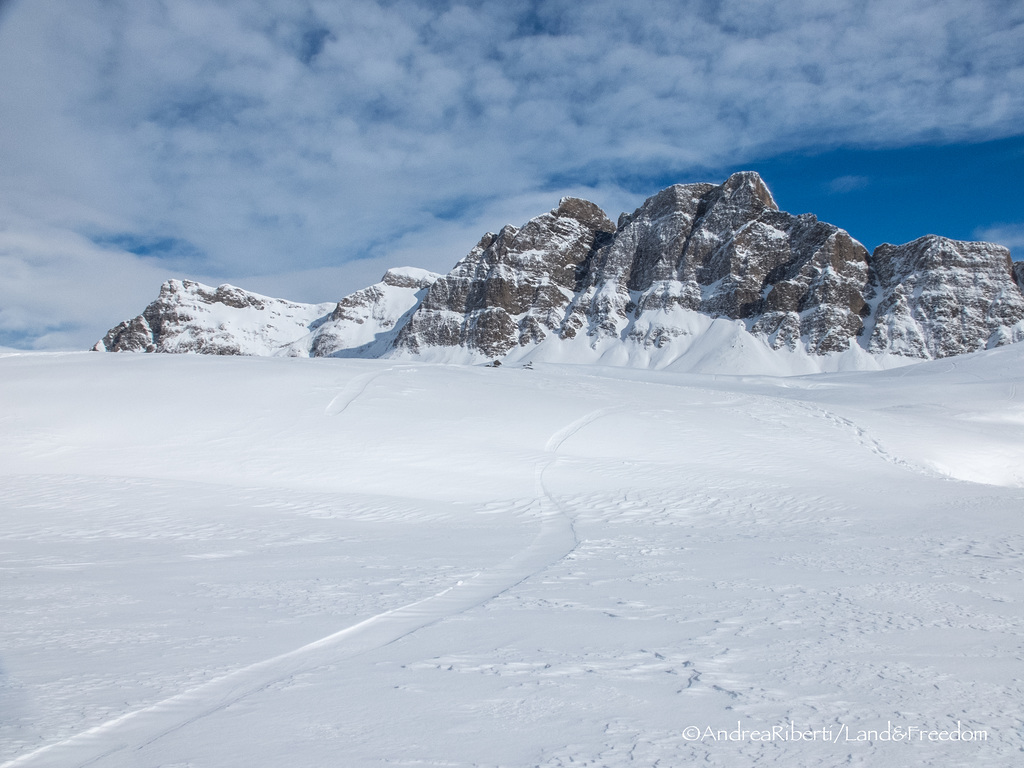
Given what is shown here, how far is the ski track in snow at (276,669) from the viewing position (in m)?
2.98

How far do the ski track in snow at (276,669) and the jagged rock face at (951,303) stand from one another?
134m

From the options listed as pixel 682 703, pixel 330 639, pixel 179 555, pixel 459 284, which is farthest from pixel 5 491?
pixel 459 284

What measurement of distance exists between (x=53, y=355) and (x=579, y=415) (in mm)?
20133

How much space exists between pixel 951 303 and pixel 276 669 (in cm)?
14562

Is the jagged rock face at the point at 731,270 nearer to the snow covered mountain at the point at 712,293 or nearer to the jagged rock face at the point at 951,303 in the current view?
the snow covered mountain at the point at 712,293

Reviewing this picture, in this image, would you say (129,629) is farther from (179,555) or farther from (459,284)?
(459,284)

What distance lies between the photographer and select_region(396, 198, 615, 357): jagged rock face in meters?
155

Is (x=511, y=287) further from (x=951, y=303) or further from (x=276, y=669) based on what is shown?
(x=276, y=669)

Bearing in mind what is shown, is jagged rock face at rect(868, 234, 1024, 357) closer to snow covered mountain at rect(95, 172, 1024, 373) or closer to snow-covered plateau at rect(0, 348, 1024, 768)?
snow covered mountain at rect(95, 172, 1024, 373)

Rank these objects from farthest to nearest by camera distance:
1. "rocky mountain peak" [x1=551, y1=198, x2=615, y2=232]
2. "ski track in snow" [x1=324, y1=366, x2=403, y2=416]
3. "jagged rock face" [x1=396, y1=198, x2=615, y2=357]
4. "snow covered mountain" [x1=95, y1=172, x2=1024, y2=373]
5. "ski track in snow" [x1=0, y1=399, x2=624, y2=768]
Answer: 1. "rocky mountain peak" [x1=551, y1=198, x2=615, y2=232]
2. "jagged rock face" [x1=396, y1=198, x2=615, y2=357]
3. "snow covered mountain" [x1=95, y1=172, x2=1024, y2=373]
4. "ski track in snow" [x1=324, y1=366, x2=403, y2=416]
5. "ski track in snow" [x1=0, y1=399, x2=624, y2=768]

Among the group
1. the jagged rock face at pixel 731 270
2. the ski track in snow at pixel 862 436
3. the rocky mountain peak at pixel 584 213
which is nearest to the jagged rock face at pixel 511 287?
the rocky mountain peak at pixel 584 213

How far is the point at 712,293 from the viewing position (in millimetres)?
141250

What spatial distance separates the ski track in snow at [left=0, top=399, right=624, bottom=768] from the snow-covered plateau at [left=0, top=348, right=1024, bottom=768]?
3cm

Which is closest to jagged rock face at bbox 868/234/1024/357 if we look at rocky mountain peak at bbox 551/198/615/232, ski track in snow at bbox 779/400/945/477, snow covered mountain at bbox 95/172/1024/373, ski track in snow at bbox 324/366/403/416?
snow covered mountain at bbox 95/172/1024/373
